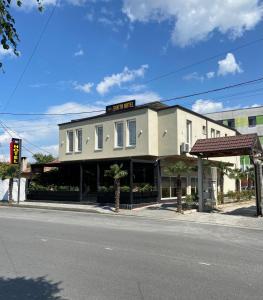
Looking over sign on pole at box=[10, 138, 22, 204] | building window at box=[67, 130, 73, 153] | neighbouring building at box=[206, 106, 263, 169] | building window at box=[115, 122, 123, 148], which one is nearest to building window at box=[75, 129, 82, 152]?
building window at box=[67, 130, 73, 153]

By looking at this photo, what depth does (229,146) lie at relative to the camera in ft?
74.8

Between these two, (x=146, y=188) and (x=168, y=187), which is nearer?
(x=146, y=188)

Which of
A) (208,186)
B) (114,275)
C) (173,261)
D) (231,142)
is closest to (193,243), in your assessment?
(173,261)

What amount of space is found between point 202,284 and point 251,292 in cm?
85

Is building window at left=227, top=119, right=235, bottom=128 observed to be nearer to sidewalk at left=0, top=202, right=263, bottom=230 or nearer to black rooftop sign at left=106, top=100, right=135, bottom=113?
black rooftop sign at left=106, top=100, right=135, bottom=113

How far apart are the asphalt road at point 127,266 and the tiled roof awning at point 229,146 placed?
891 cm

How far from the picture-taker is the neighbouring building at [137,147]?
93.4ft

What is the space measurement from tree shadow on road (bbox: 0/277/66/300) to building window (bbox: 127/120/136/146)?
22.6m

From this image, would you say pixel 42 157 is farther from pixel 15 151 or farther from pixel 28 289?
pixel 28 289

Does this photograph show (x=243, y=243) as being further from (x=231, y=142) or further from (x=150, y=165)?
(x=150, y=165)

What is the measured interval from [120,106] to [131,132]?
241cm

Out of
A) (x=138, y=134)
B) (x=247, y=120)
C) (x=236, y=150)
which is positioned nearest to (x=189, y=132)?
(x=138, y=134)

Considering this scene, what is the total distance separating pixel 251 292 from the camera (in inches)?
260

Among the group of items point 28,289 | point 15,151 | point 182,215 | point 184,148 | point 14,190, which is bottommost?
point 28,289
